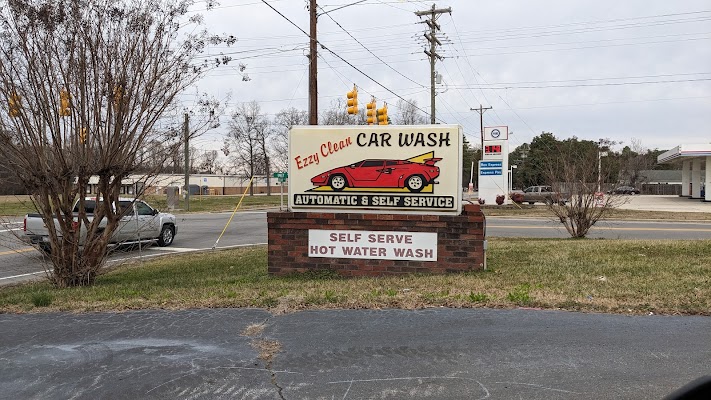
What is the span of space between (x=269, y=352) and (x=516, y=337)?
223 cm

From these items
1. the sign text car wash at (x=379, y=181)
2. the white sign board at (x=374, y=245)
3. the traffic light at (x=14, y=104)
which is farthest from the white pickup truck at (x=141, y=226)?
the white sign board at (x=374, y=245)

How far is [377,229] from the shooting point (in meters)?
9.32

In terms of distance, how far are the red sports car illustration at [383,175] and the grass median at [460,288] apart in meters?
1.48

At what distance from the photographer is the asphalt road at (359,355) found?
4289 mm

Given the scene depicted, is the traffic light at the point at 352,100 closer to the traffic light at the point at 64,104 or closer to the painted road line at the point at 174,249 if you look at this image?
the painted road line at the point at 174,249

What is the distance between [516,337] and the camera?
17.6 ft

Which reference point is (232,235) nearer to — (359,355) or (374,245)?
(374,245)

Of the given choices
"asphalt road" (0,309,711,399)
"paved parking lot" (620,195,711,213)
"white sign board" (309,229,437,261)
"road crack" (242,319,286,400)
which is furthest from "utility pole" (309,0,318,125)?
"paved parking lot" (620,195,711,213)

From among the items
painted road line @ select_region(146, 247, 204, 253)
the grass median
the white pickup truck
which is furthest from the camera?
painted road line @ select_region(146, 247, 204, 253)

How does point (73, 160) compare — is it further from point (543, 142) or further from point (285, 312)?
point (543, 142)

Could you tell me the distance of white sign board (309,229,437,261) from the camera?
9.19m

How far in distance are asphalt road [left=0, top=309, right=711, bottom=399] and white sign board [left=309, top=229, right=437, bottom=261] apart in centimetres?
281

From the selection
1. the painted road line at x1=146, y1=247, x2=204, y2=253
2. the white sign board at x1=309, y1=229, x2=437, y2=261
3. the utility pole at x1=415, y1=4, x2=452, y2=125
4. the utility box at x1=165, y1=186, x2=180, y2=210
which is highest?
the utility pole at x1=415, y1=4, x2=452, y2=125

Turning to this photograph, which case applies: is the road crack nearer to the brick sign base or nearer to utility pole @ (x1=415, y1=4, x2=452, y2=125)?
the brick sign base
